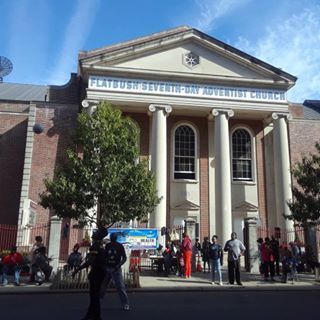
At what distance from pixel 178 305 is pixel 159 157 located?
1418 cm

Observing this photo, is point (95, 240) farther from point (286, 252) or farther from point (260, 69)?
point (260, 69)

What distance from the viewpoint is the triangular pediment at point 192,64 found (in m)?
25.2

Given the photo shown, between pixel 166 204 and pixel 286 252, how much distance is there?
34.7ft

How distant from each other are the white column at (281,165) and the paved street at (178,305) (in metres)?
11.8

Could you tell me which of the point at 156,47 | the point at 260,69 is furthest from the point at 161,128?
the point at 260,69

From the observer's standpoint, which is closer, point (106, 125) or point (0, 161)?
point (106, 125)

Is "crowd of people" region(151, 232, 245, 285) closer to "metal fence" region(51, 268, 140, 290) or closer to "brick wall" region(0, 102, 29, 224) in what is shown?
"metal fence" region(51, 268, 140, 290)

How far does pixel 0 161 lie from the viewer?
26.6 meters

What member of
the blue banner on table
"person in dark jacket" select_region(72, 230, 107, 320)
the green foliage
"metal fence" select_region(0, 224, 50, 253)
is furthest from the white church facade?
"person in dark jacket" select_region(72, 230, 107, 320)

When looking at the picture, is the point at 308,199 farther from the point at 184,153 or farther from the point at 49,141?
the point at 49,141

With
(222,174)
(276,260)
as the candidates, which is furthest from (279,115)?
(276,260)

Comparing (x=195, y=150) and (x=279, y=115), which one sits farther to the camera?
(x=195, y=150)

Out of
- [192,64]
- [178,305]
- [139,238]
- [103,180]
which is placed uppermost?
[192,64]

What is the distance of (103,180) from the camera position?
14977 mm
